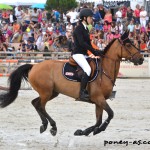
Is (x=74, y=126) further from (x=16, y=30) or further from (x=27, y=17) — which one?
(x=27, y=17)

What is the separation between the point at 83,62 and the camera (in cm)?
1071

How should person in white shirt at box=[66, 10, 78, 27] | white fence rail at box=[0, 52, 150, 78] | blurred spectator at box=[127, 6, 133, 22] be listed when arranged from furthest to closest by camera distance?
person in white shirt at box=[66, 10, 78, 27] → blurred spectator at box=[127, 6, 133, 22] → white fence rail at box=[0, 52, 150, 78]

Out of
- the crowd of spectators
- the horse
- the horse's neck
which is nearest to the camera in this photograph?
the horse

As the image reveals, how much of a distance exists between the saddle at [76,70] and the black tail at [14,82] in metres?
0.88

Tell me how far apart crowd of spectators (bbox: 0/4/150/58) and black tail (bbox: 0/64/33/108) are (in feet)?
47.2

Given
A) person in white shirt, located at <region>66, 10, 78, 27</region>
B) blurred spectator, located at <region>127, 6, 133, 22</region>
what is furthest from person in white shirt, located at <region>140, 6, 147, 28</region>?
person in white shirt, located at <region>66, 10, 78, 27</region>

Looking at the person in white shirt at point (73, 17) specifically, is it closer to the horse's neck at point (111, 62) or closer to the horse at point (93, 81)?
the horse at point (93, 81)

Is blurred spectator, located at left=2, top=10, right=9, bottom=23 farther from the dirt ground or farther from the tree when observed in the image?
the dirt ground

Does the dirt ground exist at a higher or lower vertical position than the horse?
lower

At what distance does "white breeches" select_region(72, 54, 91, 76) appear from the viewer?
420 inches

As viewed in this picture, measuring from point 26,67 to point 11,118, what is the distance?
1.94m

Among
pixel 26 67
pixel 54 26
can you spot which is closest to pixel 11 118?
pixel 26 67

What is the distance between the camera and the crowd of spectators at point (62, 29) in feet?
87.8

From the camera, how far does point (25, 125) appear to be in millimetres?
11844
